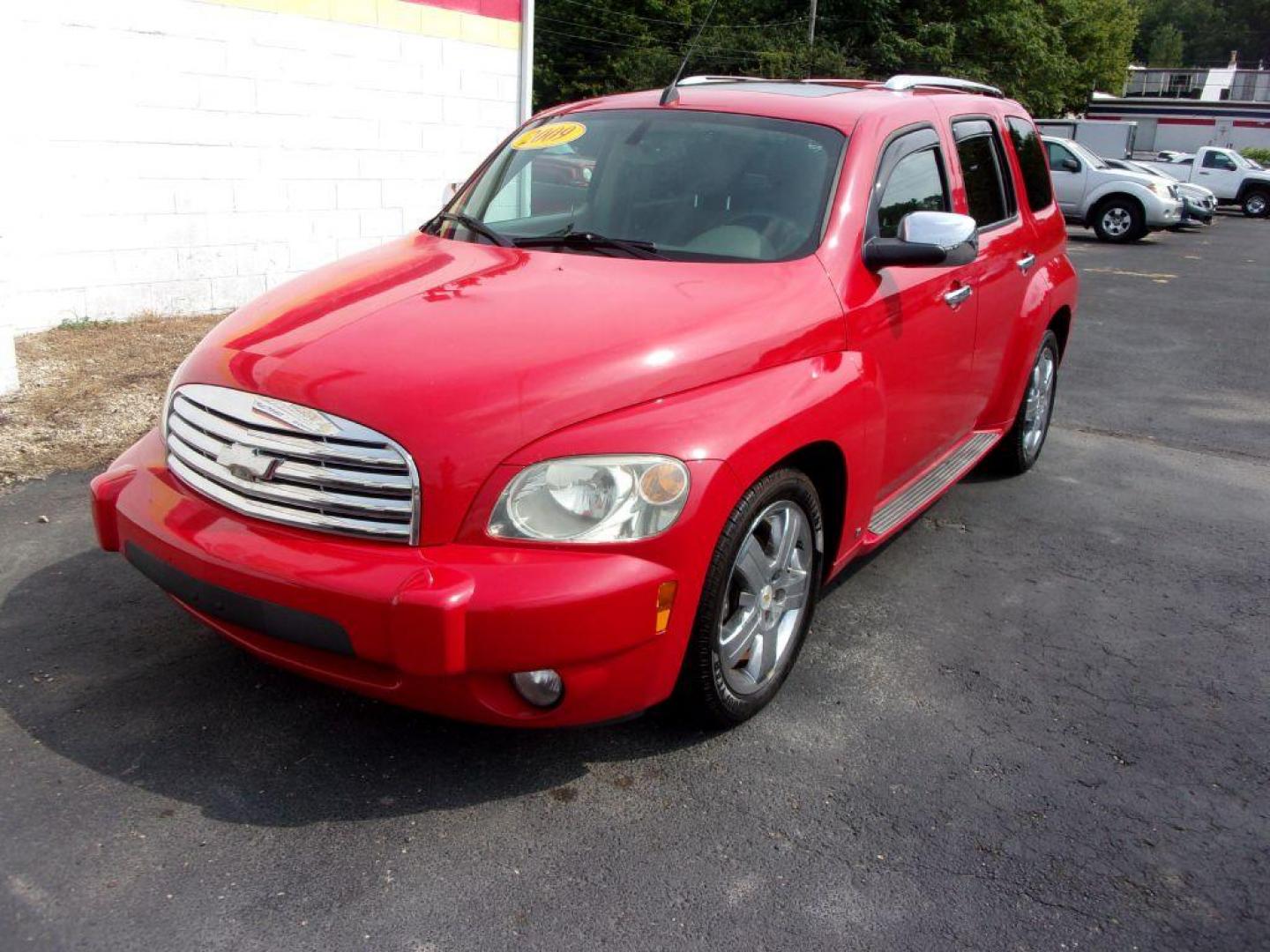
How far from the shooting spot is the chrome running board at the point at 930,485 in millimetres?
4000

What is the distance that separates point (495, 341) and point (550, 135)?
180 cm

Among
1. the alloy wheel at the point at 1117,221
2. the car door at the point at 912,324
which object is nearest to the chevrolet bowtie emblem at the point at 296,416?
the car door at the point at 912,324

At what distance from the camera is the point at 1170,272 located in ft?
52.0

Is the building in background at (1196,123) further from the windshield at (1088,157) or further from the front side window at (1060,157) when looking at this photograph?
the front side window at (1060,157)

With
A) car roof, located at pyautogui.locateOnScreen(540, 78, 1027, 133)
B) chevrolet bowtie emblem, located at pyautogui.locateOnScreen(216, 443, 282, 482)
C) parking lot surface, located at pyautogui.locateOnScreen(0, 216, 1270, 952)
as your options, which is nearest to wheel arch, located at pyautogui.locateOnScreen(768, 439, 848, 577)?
parking lot surface, located at pyautogui.locateOnScreen(0, 216, 1270, 952)

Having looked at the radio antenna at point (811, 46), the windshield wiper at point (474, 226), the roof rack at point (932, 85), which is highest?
the radio antenna at point (811, 46)

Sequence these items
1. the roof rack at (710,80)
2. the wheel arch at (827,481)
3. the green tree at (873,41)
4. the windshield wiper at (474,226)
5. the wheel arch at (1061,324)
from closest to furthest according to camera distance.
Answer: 1. the wheel arch at (827,481)
2. the windshield wiper at (474,226)
3. the roof rack at (710,80)
4. the wheel arch at (1061,324)
5. the green tree at (873,41)

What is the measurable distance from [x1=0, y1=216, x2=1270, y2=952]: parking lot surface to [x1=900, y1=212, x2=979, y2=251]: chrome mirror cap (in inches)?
54.8

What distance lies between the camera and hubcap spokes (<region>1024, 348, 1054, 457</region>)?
571cm

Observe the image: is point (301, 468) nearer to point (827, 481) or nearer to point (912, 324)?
point (827, 481)

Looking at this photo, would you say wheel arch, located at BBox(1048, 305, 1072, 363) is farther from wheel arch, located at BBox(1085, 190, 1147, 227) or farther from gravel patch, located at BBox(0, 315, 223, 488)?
wheel arch, located at BBox(1085, 190, 1147, 227)

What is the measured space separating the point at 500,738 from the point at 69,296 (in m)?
6.32

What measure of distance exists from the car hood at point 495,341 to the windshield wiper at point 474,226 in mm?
157

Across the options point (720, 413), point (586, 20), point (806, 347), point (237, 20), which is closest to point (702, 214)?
point (806, 347)
